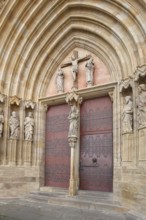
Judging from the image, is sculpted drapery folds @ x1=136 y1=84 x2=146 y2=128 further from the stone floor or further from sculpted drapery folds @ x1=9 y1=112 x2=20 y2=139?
sculpted drapery folds @ x1=9 y1=112 x2=20 y2=139

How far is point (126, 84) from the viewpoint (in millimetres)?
6426

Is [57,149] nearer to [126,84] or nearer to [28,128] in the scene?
[28,128]

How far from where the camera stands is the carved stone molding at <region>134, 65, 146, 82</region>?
19.0ft

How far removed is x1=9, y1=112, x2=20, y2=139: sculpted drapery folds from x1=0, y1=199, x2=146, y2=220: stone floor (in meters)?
1.86

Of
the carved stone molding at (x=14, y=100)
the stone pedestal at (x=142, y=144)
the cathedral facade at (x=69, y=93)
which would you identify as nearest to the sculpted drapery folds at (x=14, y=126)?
the cathedral facade at (x=69, y=93)

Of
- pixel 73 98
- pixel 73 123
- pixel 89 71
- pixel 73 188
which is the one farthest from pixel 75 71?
pixel 73 188

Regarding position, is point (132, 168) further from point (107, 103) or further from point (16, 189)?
point (16, 189)

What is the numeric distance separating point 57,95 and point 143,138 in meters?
3.18

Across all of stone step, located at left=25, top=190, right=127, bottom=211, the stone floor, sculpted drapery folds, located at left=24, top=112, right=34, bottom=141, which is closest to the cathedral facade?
sculpted drapery folds, located at left=24, top=112, right=34, bottom=141

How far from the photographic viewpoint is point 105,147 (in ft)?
23.4

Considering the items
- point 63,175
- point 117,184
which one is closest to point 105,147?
point 117,184

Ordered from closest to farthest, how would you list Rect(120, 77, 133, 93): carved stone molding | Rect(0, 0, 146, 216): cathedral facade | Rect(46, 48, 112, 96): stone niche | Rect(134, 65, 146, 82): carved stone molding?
Rect(134, 65, 146, 82): carved stone molding, Rect(120, 77, 133, 93): carved stone molding, Rect(0, 0, 146, 216): cathedral facade, Rect(46, 48, 112, 96): stone niche

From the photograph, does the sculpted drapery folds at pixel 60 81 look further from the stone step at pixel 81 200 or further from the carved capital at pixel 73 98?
the stone step at pixel 81 200

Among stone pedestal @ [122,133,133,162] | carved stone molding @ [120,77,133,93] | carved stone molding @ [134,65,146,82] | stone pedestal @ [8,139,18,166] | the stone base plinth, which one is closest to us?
carved stone molding @ [134,65,146,82]
